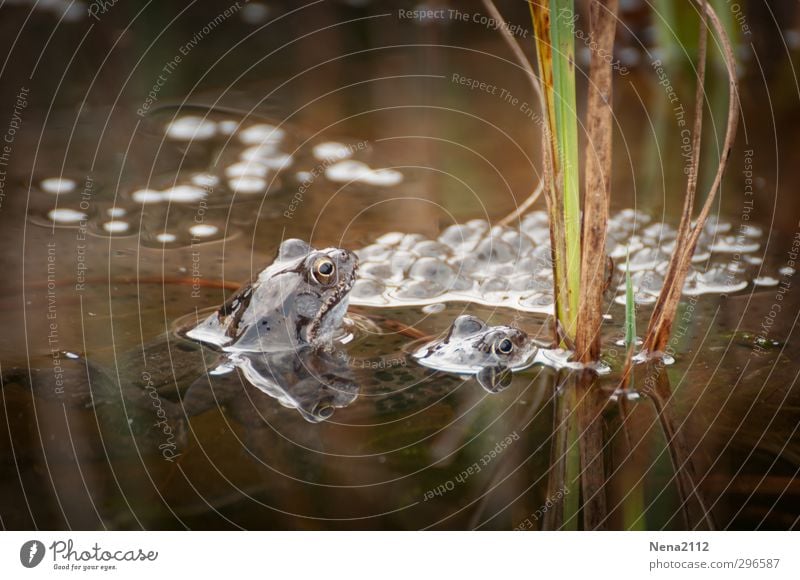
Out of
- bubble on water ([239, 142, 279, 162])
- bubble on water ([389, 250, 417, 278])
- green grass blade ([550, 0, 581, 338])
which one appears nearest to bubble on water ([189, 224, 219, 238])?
bubble on water ([239, 142, 279, 162])

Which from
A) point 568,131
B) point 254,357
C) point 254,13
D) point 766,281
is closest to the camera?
point 568,131

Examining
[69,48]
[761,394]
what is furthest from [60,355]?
[761,394]

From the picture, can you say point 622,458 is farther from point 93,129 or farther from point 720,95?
point 93,129

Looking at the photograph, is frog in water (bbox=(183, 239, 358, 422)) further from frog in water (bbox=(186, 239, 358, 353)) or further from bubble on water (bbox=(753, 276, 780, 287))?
bubble on water (bbox=(753, 276, 780, 287))

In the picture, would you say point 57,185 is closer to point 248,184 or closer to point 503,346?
point 248,184

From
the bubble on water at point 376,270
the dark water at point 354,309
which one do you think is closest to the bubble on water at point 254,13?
the dark water at point 354,309

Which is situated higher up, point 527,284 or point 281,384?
point 527,284

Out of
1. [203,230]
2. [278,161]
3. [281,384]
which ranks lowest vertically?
[281,384]

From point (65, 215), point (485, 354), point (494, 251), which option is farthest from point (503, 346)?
point (65, 215)
